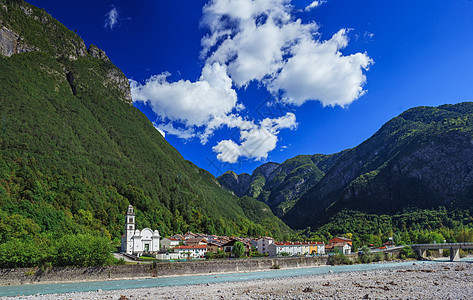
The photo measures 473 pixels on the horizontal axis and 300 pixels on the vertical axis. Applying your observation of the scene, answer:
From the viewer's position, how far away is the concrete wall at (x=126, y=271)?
4344 cm

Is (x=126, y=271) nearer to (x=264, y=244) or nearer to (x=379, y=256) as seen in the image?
(x=264, y=244)

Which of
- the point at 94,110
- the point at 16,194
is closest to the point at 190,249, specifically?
the point at 16,194

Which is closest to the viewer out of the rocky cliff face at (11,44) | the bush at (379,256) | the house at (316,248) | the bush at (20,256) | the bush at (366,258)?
the bush at (20,256)

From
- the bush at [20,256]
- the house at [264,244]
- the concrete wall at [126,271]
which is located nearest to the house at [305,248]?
the house at [264,244]

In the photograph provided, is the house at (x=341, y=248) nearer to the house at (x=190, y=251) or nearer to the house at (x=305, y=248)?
the house at (x=305, y=248)

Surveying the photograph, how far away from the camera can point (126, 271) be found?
165 feet

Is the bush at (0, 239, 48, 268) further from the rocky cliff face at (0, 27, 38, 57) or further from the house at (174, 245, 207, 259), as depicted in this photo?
the rocky cliff face at (0, 27, 38, 57)

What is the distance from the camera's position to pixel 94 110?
187 metres

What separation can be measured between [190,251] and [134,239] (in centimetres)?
1438

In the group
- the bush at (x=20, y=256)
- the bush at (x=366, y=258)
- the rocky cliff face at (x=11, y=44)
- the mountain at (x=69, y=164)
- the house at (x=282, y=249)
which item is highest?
the rocky cliff face at (x=11, y=44)

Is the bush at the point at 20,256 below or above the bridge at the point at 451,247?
above

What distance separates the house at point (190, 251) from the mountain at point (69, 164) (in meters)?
23.8

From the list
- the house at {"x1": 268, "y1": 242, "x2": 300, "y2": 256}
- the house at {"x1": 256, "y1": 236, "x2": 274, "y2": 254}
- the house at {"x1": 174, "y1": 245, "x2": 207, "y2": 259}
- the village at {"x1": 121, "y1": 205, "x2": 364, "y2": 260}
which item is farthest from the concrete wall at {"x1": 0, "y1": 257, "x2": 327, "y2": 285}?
the house at {"x1": 256, "y1": 236, "x2": 274, "y2": 254}

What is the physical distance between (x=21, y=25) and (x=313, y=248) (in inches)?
7800
